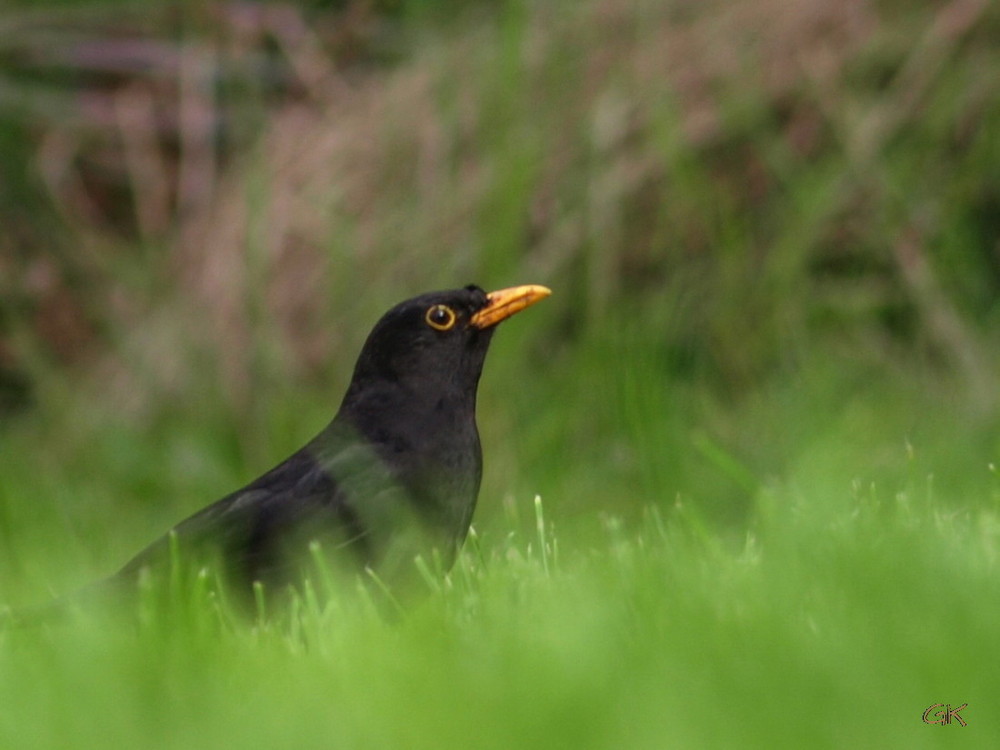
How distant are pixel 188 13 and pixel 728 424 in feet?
7.96

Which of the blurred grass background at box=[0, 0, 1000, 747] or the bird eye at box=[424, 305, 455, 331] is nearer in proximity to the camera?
the bird eye at box=[424, 305, 455, 331]

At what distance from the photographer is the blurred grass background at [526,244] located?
4035mm

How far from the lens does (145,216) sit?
6055mm

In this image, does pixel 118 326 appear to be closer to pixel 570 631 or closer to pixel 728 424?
pixel 728 424

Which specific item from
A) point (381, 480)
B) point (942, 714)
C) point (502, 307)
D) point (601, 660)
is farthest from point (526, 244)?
point (942, 714)

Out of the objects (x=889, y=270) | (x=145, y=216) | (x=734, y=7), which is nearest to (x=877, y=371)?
(x=889, y=270)

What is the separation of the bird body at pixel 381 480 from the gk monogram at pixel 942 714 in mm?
1104

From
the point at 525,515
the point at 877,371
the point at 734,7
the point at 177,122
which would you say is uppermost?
the point at 177,122

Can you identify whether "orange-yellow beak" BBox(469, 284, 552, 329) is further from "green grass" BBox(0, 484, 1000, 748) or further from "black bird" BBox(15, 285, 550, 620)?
"green grass" BBox(0, 484, 1000, 748)

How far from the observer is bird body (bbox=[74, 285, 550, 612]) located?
2.74 meters

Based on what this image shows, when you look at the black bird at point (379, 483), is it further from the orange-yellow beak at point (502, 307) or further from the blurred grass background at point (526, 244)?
the blurred grass background at point (526, 244)

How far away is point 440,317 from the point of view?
10.5 feet

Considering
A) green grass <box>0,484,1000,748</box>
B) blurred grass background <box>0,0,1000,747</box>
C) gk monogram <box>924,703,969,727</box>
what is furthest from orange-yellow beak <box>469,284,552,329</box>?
gk monogram <box>924,703,969,727</box>

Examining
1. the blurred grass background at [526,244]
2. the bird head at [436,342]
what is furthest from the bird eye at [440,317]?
the blurred grass background at [526,244]
